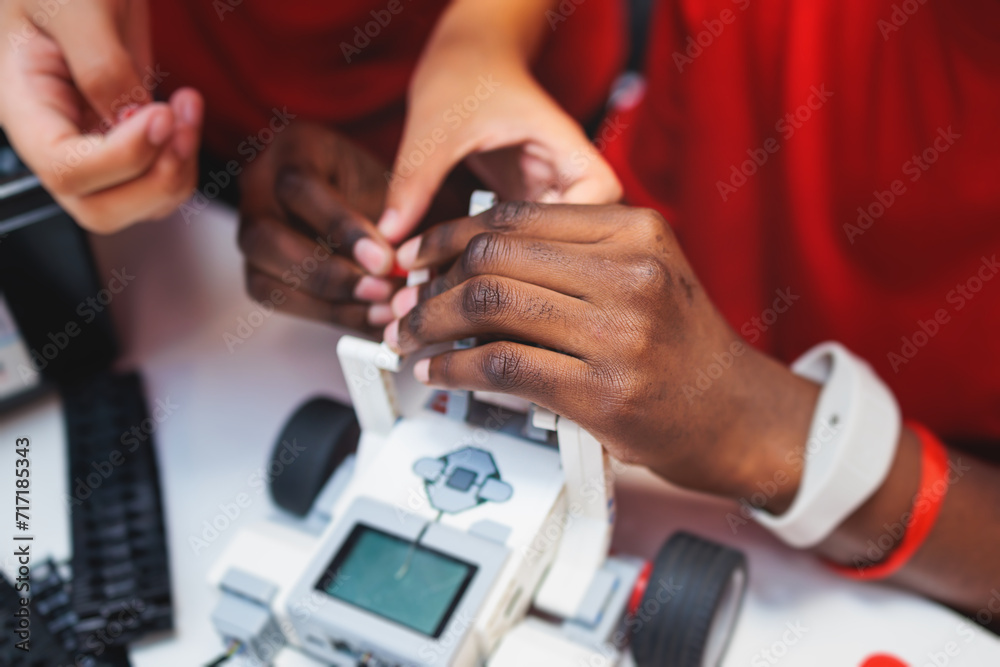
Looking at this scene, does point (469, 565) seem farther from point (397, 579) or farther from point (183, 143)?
point (183, 143)

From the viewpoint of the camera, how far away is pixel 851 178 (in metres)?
0.68

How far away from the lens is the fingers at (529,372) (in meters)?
0.47

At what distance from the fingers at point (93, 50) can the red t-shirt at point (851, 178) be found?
50 cm

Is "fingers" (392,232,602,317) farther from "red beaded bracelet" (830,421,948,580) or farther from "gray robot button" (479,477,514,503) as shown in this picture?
"red beaded bracelet" (830,421,948,580)

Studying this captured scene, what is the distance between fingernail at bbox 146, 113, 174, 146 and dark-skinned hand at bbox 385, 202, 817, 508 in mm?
235

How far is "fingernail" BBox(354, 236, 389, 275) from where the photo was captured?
A: 2.06 feet

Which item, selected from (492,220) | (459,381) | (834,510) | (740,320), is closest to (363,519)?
(459,381)

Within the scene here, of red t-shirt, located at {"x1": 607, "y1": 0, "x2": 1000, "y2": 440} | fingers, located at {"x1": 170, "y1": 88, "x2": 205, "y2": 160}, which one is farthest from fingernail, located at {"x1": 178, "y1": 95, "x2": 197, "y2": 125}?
red t-shirt, located at {"x1": 607, "y1": 0, "x2": 1000, "y2": 440}

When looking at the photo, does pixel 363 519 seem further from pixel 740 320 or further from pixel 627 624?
pixel 740 320

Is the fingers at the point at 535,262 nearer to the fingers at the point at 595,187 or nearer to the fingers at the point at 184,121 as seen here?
the fingers at the point at 595,187

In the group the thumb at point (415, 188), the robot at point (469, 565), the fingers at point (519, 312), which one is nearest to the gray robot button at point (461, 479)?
the robot at point (469, 565)

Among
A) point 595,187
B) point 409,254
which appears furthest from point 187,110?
point 595,187

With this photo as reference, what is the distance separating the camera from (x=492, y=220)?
52 centimetres

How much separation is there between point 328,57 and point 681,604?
690 mm
